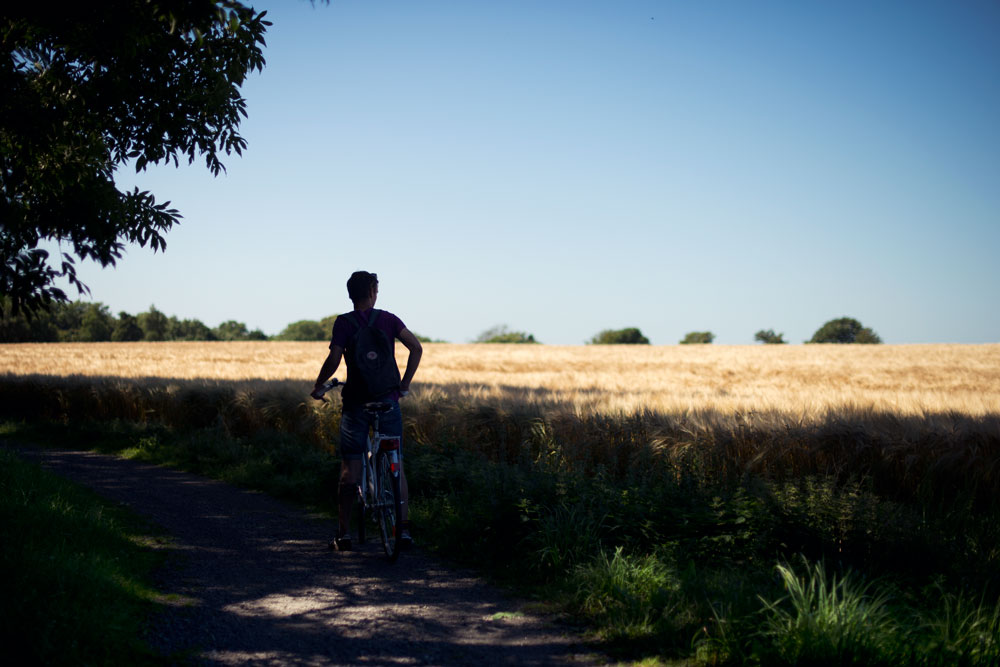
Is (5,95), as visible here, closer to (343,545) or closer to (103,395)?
(343,545)

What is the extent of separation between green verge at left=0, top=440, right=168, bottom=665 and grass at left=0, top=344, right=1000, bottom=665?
262 centimetres

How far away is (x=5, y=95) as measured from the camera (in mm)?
8117

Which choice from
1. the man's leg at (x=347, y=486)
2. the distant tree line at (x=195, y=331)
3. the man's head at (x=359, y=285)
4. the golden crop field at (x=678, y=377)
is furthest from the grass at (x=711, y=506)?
the distant tree line at (x=195, y=331)

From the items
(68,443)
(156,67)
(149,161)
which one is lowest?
(68,443)

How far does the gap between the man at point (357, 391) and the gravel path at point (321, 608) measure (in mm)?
541

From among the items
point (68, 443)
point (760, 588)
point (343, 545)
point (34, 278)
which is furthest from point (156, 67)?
point (68, 443)

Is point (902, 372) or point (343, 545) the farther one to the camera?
point (902, 372)

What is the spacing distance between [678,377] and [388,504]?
20.4 m

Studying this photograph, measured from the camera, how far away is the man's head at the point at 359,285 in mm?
6156

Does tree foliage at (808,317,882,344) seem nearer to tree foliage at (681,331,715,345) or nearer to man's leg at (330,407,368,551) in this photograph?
tree foliage at (681,331,715,345)

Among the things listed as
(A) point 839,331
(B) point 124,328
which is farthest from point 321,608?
(A) point 839,331

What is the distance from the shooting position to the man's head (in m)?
6.16

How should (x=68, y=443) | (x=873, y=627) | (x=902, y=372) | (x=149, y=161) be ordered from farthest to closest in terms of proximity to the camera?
(x=902, y=372)
(x=68, y=443)
(x=149, y=161)
(x=873, y=627)

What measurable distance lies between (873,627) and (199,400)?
15681mm
